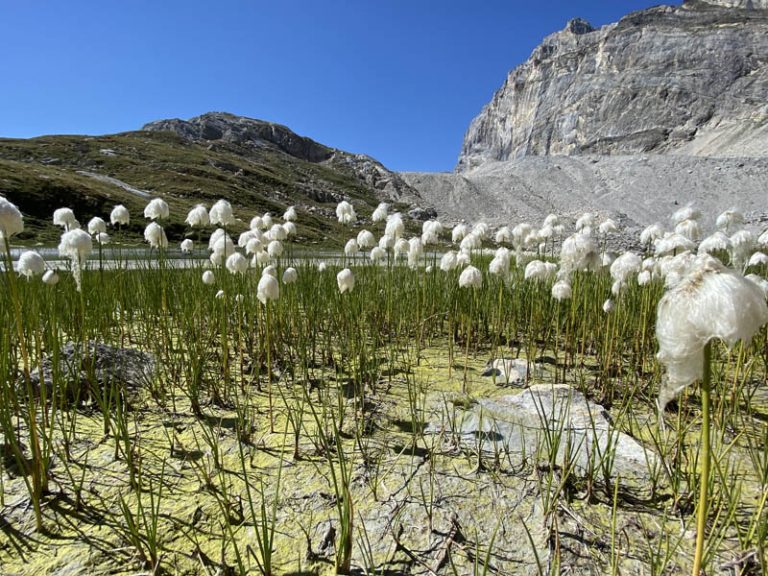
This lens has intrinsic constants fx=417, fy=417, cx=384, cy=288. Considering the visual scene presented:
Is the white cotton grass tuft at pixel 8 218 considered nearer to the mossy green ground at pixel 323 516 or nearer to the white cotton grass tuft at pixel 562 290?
the mossy green ground at pixel 323 516

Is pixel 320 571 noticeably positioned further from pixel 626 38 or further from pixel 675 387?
pixel 626 38

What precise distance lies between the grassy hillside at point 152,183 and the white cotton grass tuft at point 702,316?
31607mm

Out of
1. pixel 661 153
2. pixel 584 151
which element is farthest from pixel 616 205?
pixel 584 151

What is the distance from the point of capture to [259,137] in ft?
416

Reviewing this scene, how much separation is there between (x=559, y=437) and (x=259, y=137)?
139 metres

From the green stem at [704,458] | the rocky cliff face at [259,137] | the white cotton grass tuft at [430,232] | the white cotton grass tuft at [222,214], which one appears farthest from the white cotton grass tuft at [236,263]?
the rocky cliff face at [259,137]

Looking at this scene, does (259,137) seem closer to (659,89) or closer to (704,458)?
(659,89)

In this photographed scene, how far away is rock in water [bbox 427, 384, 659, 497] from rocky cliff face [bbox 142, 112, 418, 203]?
111m

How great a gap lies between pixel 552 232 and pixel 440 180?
85.6 meters

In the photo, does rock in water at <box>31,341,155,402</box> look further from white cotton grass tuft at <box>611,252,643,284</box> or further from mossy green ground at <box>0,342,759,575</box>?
white cotton grass tuft at <box>611,252,643,284</box>

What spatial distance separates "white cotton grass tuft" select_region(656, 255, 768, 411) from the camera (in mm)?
1010

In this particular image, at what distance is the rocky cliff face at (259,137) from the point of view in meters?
117

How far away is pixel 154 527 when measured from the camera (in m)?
1.46

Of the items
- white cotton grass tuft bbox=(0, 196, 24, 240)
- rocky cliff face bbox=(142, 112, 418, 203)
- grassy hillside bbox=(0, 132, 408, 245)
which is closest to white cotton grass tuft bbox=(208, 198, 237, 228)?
white cotton grass tuft bbox=(0, 196, 24, 240)
